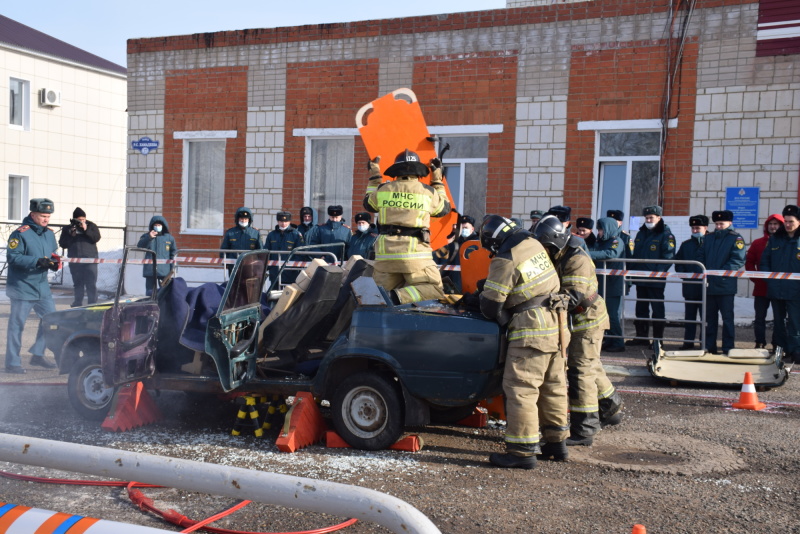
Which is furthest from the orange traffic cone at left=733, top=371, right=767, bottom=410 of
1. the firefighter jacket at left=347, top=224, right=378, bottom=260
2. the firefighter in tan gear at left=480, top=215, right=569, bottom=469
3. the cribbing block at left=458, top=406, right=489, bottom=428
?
the firefighter jacket at left=347, top=224, right=378, bottom=260

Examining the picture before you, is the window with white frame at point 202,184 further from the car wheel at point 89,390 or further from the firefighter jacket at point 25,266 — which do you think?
the car wheel at point 89,390

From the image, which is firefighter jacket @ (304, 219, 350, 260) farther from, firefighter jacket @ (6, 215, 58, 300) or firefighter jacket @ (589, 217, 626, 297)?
firefighter jacket @ (6, 215, 58, 300)

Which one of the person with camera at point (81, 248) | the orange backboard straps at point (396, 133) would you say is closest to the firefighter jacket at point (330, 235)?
the orange backboard straps at point (396, 133)

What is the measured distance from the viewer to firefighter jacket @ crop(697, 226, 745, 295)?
10297 millimetres

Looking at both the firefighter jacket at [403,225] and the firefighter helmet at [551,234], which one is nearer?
the firefighter helmet at [551,234]

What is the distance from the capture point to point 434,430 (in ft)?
21.8

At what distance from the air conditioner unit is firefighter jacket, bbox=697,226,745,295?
23889 mm

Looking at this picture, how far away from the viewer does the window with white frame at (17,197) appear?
27.7 meters

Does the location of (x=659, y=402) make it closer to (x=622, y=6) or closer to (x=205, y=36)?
(x=622, y=6)

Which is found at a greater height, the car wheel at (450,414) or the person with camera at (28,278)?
the person with camera at (28,278)

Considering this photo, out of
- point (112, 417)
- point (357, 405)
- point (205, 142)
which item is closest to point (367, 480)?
point (357, 405)

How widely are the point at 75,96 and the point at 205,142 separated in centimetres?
1453

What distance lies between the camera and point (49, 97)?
90.8 ft

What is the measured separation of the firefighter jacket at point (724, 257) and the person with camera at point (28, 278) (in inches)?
314
